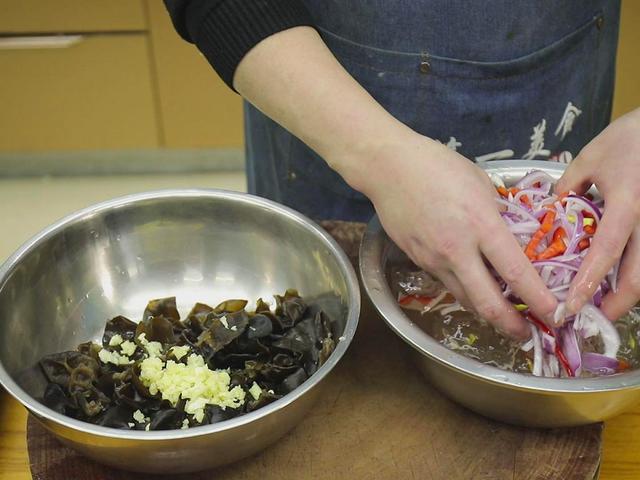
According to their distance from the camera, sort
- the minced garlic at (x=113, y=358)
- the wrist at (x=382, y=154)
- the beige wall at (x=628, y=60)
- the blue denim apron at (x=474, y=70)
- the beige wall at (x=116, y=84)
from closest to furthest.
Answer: the wrist at (x=382, y=154)
the minced garlic at (x=113, y=358)
the blue denim apron at (x=474, y=70)
the beige wall at (x=628, y=60)
the beige wall at (x=116, y=84)

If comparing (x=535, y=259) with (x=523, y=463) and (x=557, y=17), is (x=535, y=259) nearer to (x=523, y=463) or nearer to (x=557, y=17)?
(x=523, y=463)

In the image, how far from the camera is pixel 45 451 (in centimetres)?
90

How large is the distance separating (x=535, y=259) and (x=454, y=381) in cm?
18

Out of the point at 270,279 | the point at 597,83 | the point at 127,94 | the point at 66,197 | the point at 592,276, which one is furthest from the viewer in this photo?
the point at 66,197

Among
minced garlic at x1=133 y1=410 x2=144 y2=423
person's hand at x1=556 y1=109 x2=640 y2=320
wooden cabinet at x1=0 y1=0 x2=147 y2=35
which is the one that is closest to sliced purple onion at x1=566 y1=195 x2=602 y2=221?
person's hand at x1=556 y1=109 x2=640 y2=320

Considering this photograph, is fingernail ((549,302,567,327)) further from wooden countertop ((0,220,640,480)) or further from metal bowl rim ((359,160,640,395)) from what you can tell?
wooden countertop ((0,220,640,480))

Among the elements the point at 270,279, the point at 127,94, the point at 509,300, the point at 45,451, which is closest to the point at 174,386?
the point at 45,451

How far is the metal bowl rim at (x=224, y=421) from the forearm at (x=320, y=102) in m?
0.14

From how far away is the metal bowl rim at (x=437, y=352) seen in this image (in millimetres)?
815

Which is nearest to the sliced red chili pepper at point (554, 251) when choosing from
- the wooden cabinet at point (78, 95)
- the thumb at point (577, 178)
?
the thumb at point (577, 178)

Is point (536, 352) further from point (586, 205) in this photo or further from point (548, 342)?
point (586, 205)

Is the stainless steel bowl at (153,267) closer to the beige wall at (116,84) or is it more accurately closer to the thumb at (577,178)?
the thumb at (577,178)

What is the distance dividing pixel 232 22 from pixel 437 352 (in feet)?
1.62

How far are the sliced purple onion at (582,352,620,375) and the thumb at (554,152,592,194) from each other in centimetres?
23
